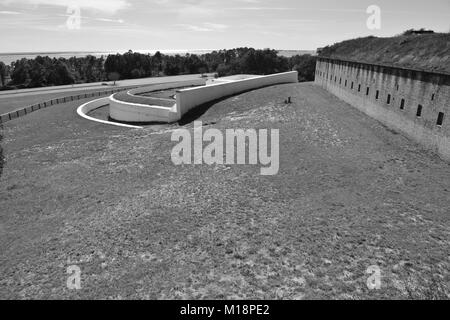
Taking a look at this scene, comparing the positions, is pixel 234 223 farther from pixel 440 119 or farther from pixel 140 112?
pixel 140 112

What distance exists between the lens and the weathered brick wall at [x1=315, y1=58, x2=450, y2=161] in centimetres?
1669

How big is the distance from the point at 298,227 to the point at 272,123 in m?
12.9

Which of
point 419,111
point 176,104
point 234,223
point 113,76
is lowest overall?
point 234,223

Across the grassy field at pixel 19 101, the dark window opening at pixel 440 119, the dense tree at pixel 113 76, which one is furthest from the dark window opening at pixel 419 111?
the dense tree at pixel 113 76

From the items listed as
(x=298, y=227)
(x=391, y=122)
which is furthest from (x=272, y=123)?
(x=298, y=227)

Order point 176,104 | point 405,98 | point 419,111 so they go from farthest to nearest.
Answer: point 176,104 < point 405,98 < point 419,111

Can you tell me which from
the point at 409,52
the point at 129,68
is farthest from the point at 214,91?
the point at 129,68

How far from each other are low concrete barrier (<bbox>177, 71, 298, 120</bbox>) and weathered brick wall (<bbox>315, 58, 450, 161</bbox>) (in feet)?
41.5

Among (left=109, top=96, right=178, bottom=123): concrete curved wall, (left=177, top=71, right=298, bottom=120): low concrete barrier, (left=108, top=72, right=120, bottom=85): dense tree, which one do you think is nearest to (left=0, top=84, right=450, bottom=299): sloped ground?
(left=109, top=96, right=178, bottom=123): concrete curved wall

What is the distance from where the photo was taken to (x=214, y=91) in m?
34.2

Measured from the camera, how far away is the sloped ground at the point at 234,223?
8.87 metres

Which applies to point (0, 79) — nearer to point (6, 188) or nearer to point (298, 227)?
point (6, 188)

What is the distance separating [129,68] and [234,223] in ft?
306

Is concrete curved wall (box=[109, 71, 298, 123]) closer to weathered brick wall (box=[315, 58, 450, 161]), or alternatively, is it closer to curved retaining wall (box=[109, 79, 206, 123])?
curved retaining wall (box=[109, 79, 206, 123])
